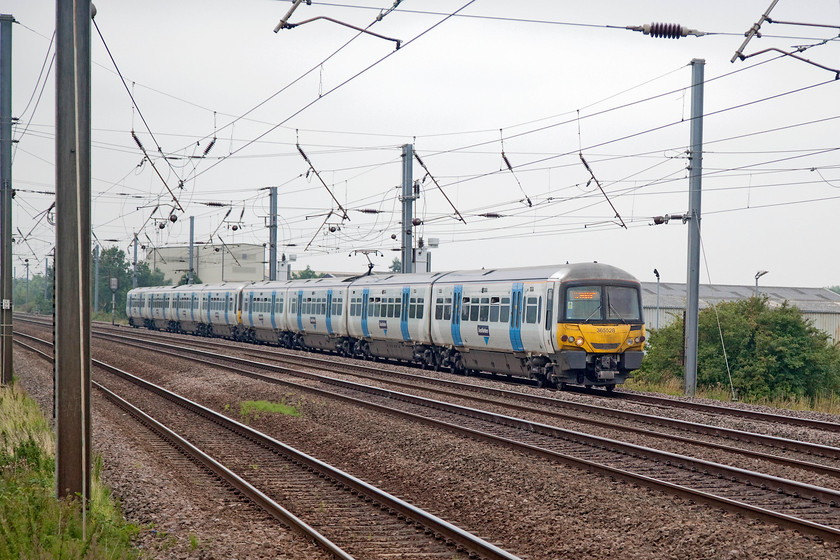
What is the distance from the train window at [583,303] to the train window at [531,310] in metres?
1.10

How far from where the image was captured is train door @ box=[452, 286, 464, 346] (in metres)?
26.2

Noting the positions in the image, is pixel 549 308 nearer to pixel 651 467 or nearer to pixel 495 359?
pixel 495 359

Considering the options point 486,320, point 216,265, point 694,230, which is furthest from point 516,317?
point 216,265

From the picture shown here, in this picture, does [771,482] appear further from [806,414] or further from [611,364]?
[611,364]

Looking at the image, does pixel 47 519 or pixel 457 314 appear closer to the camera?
pixel 47 519

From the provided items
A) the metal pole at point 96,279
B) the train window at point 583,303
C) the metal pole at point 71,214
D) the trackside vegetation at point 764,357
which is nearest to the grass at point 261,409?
the train window at point 583,303

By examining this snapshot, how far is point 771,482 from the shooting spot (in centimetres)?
1096

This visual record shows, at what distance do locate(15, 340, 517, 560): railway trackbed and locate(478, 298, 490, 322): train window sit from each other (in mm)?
9312

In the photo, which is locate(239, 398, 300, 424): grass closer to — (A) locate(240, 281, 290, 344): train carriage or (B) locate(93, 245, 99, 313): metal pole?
(A) locate(240, 281, 290, 344): train carriage

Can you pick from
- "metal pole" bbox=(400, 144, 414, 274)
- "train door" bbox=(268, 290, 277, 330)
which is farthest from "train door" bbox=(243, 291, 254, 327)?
"metal pole" bbox=(400, 144, 414, 274)

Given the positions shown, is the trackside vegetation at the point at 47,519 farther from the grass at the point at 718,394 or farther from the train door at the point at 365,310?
the train door at the point at 365,310

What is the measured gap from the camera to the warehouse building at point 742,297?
56.8 meters

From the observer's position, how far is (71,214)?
8.10 metres

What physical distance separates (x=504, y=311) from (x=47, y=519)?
1676 cm
